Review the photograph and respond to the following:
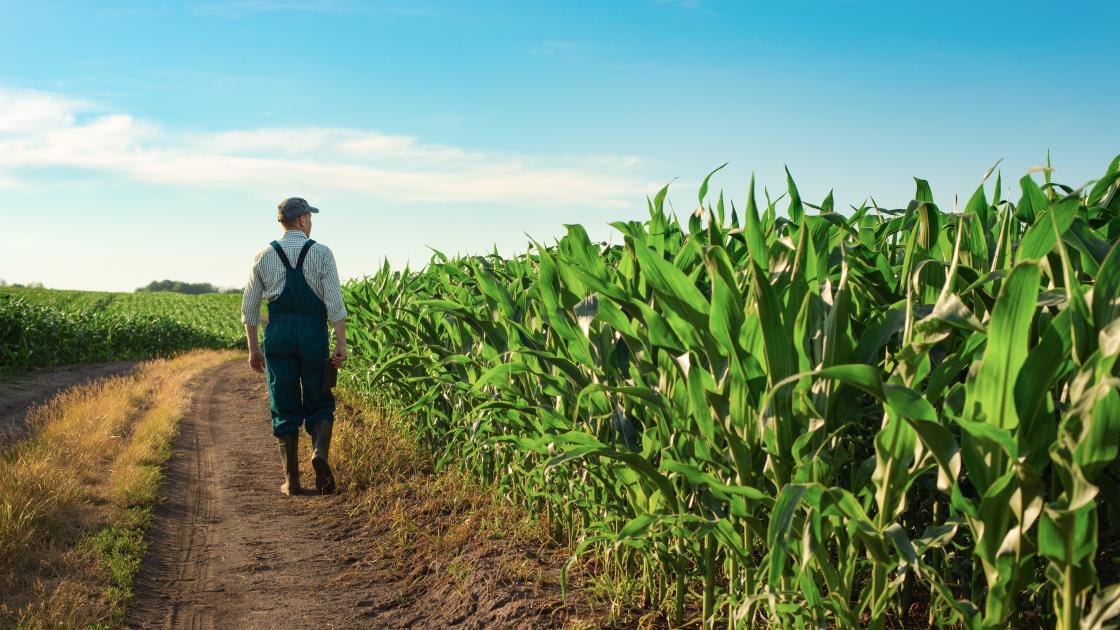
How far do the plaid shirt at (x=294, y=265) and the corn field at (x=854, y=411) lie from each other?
282cm

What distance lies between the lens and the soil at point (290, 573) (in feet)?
12.0

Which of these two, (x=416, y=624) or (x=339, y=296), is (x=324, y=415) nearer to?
(x=339, y=296)

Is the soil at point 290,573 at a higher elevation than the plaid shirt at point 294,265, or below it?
below

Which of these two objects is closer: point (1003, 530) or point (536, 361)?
point (1003, 530)

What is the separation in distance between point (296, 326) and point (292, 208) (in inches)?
37.4

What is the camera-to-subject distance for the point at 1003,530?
1775 millimetres

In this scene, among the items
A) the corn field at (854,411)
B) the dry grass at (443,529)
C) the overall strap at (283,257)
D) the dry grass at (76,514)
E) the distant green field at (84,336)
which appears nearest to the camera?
the corn field at (854,411)

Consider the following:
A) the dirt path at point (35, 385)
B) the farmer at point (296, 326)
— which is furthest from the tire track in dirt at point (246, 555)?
the dirt path at point (35, 385)

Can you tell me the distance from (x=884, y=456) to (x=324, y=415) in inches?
205

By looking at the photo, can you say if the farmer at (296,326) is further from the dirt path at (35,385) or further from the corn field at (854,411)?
the dirt path at (35,385)

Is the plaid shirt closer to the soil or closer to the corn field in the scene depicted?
the soil

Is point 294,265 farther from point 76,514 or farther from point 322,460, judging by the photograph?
point 76,514

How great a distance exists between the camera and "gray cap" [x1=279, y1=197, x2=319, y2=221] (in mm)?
6211

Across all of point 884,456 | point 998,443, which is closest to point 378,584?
point 884,456
